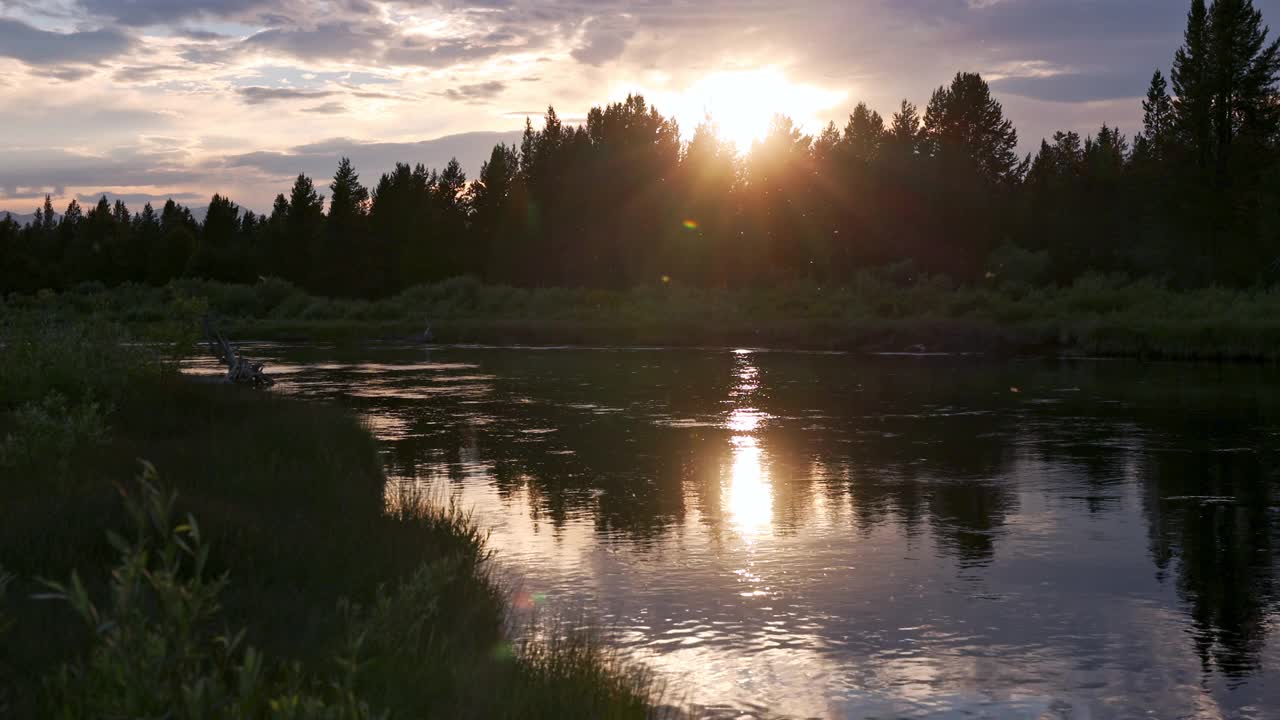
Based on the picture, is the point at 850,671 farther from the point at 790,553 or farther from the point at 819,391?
the point at 819,391

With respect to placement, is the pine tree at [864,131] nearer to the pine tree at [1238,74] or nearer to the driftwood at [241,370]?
the pine tree at [1238,74]

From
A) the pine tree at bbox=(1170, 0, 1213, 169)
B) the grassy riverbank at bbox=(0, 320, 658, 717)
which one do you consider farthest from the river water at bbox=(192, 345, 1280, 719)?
the pine tree at bbox=(1170, 0, 1213, 169)

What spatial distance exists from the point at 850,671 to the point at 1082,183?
98.1 m

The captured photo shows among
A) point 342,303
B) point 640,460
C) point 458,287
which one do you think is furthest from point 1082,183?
point 640,460

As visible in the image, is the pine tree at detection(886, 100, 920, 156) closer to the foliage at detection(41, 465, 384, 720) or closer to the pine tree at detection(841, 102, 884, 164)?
the pine tree at detection(841, 102, 884, 164)

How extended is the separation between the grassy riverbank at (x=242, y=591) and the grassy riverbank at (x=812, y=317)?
2587 cm

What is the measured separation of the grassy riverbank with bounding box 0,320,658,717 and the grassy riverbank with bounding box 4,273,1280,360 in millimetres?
25872

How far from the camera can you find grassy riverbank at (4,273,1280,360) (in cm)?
5016

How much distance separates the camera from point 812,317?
68062 millimetres

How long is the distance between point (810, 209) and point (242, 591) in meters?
88.3

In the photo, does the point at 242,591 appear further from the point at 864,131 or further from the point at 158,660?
the point at 864,131

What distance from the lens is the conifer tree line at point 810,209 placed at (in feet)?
230

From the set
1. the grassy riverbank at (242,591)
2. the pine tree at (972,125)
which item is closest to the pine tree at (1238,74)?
the pine tree at (972,125)

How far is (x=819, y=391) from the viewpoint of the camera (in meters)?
35.2
